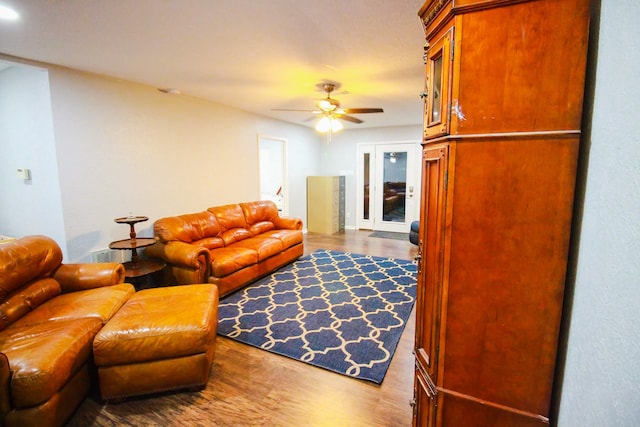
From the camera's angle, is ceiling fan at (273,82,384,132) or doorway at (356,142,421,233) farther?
doorway at (356,142,421,233)

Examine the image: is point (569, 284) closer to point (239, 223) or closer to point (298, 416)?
point (298, 416)

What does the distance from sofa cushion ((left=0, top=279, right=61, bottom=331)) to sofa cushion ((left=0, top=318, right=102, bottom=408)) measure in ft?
0.50

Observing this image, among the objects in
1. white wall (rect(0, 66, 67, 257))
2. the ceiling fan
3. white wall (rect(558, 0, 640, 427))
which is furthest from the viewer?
the ceiling fan

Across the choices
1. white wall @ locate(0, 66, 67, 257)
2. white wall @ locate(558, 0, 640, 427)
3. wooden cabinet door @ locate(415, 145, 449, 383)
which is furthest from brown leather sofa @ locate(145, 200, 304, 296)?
white wall @ locate(558, 0, 640, 427)

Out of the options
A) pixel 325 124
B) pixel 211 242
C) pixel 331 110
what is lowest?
pixel 211 242

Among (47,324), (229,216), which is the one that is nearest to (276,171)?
(229,216)

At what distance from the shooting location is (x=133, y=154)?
3.64 m

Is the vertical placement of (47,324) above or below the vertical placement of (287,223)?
below

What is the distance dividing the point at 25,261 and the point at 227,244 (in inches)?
87.7

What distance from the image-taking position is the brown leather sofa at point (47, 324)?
1.54m

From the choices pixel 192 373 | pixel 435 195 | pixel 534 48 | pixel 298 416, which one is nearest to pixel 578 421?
pixel 435 195

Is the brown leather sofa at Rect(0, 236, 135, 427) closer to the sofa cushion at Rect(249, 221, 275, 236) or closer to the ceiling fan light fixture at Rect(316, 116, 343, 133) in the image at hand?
the sofa cushion at Rect(249, 221, 275, 236)

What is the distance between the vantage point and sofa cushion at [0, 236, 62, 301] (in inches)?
81.6

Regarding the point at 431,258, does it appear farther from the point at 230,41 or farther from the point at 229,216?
the point at 229,216
